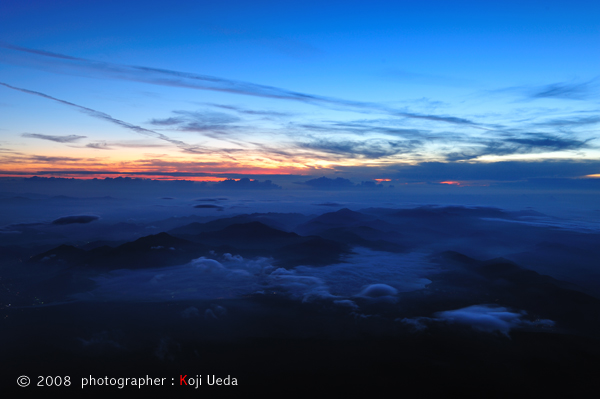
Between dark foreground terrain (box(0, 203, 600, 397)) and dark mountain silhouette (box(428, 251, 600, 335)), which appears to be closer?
dark foreground terrain (box(0, 203, 600, 397))

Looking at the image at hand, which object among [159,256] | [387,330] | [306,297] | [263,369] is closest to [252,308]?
[306,297]

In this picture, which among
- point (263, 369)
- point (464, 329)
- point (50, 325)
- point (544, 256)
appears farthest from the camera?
point (544, 256)

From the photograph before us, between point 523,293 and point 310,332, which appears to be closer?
point 310,332

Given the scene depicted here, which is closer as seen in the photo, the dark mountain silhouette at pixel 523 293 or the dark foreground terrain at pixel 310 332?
the dark foreground terrain at pixel 310 332

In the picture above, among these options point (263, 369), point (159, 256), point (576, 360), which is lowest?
point (159, 256)

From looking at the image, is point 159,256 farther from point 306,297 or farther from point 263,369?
point 263,369

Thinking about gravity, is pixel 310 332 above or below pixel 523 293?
below

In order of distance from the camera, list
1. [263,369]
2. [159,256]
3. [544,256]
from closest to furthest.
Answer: [263,369]
[159,256]
[544,256]

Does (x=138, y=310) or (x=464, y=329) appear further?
(x=138, y=310)

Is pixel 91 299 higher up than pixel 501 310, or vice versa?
pixel 501 310
